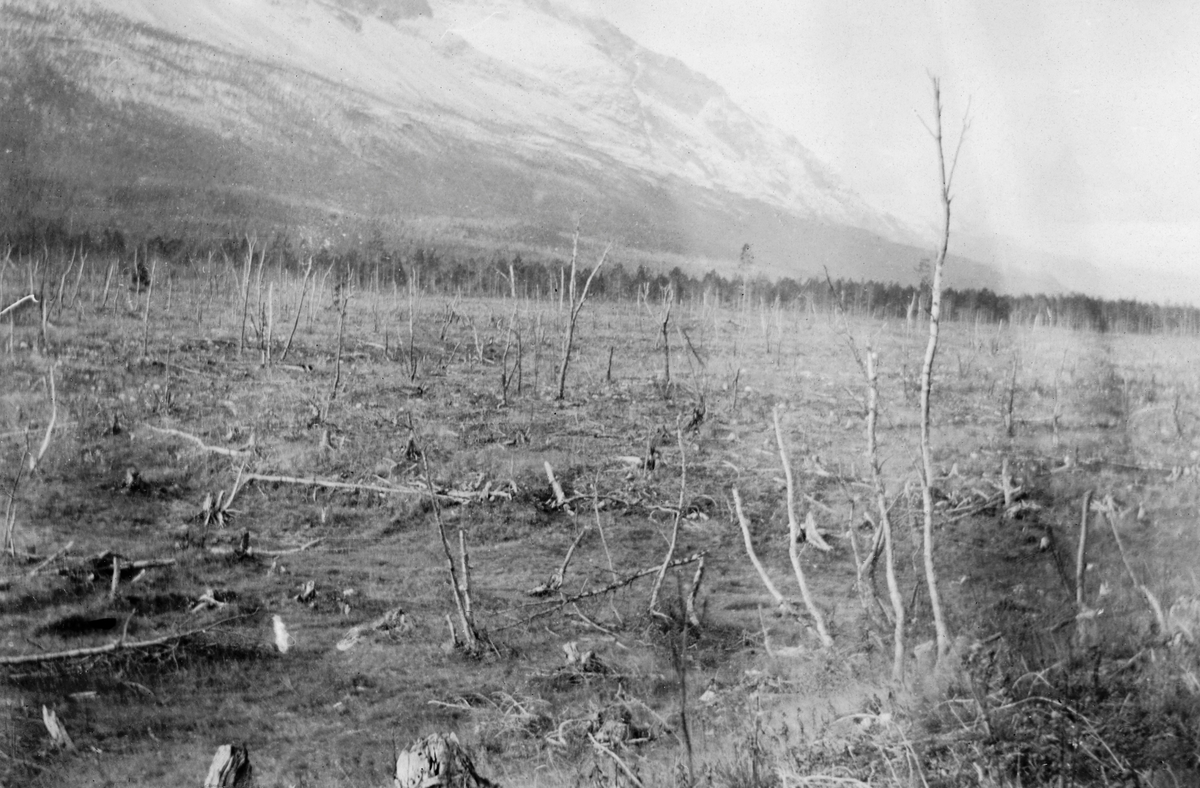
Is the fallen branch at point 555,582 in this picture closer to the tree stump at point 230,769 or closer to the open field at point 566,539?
the open field at point 566,539

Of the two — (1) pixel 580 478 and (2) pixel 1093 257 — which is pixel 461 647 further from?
(2) pixel 1093 257

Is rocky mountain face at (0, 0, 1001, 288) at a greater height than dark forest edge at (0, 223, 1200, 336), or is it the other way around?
rocky mountain face at (0, 0, 1001, 288)

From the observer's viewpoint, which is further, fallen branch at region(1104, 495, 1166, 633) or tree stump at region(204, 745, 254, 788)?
fallen branch at region(1104, 495, 1166, 633)

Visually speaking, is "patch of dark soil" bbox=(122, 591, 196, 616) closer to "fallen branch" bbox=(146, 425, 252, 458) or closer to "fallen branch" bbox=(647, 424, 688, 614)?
"fallen branch" bbox=(146, 425, 252, 458)

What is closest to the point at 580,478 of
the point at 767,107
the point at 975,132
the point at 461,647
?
the point at 461,647

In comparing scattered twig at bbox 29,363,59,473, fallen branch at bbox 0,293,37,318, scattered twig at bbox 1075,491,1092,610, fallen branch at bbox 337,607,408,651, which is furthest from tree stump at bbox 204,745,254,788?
scattered twig at bbox 1075,491,1092,610

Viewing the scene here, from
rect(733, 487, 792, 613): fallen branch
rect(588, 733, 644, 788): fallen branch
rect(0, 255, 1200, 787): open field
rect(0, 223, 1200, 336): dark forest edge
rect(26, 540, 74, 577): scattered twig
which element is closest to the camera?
rect(588, 733, 644, 788): fallen branch

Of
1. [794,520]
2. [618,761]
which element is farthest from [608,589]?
[794,520]

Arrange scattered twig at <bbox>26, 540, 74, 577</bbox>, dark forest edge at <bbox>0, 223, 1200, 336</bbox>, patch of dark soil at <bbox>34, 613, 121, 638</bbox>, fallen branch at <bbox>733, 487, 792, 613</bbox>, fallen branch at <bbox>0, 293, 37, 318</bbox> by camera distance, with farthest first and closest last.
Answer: dark forest edge at <bbox>0, 223, 1200, 336</bbox>
fallen branch at <bbox>0, 293, 37, 318</bbox>
fallen branch at <bbox>733, 487, 792, 613</bbox>
scattered twig at <bbox>26, 540, 74, 577</bbox>
patch of dark soil at <bbox>34, 613, 121, 638</bbox>
